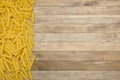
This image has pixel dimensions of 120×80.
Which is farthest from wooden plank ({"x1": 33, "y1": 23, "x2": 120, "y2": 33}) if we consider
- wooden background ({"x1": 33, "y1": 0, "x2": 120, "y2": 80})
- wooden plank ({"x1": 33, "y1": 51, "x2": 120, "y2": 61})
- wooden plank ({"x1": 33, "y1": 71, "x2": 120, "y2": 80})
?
wooden plank ({"x1": 33, "y1": 71, "x2": 120, "y2": 80})

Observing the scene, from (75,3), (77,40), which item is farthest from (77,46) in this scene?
(75,3)

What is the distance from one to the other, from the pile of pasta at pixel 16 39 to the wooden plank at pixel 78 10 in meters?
0.07

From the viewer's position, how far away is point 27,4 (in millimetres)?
1419

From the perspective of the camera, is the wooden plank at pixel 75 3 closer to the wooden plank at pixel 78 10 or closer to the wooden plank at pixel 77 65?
the wooden plank at pixel 78 10

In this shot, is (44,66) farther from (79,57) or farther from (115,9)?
(115,9)

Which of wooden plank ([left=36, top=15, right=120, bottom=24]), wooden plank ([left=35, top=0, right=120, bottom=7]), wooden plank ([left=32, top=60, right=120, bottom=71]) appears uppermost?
wooden plank ([left=35, top=0, right=120, bottom=7])

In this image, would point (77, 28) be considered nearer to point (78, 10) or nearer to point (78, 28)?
point (78, 28)

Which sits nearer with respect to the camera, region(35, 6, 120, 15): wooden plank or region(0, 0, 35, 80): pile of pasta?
region(0, 0, 35, 80): pile of pasta

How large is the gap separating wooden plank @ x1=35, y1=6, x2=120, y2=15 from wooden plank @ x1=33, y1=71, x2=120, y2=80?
1.10ft

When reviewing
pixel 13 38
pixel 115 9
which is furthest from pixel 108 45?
pixel 13 38

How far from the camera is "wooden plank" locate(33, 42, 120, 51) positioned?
1.33 m

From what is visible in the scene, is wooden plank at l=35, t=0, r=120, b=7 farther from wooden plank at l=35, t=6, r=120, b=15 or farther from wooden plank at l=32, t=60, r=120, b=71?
wooden plank at l=32, t=60, r=120, b=71

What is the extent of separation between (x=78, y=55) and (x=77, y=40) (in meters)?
0.08

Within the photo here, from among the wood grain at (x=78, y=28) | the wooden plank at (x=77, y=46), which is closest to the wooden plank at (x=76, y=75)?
the wooden plank at (x=77, y=46)
